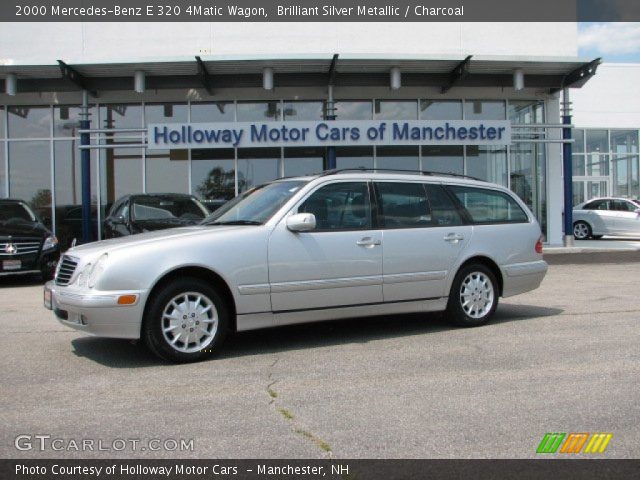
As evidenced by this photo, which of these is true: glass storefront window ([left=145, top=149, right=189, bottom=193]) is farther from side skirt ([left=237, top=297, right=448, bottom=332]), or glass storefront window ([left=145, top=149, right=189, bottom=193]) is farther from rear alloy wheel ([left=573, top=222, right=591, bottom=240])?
rear alloy wheel ([left=573, top=222, right=591, bottom=240])

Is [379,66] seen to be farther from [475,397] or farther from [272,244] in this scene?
[475,397]

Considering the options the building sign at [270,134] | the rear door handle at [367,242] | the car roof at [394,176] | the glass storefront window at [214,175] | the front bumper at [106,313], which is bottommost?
the front bumper at [106,313]

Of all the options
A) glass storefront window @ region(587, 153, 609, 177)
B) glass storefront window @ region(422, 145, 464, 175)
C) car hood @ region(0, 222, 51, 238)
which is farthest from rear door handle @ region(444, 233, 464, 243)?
glass storefront window @ region(587, 153, 609, 177)

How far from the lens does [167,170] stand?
17.1 m

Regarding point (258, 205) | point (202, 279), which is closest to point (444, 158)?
point (258, 205)

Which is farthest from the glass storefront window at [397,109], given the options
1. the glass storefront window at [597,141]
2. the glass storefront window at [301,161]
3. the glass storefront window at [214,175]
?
the glass storefront window at [597,141]

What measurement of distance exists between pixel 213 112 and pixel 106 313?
41.3ft

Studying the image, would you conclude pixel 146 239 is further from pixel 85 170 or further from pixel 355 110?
pixel 355 110

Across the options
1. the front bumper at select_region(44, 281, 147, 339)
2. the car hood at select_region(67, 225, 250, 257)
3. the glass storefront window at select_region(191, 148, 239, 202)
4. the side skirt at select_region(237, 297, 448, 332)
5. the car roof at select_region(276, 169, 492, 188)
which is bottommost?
the side skirt at select_region(237, 297, 448, 332)

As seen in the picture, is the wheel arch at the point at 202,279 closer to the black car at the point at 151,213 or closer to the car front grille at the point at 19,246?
the black car at the point at 151,213

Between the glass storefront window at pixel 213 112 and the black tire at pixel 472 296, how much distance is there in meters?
11.3

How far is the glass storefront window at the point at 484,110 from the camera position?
17703mm

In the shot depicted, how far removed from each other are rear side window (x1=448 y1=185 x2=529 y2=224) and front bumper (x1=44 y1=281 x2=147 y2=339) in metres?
3.73

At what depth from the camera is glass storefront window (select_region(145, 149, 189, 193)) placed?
1705 cm
